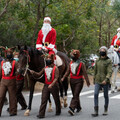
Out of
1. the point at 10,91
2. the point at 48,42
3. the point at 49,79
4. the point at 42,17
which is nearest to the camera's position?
the point at 49,79

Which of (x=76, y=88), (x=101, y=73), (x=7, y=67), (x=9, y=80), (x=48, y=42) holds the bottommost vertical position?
(x=76, y=88)

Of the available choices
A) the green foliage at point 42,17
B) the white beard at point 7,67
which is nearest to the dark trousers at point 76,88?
the white beard at point 7,67

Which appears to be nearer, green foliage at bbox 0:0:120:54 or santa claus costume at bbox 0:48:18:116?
santa claus costume at bbox 0:48:18:116

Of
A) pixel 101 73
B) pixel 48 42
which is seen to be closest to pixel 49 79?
pixel 101 73

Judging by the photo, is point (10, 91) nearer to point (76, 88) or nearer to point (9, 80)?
point (9, 80)

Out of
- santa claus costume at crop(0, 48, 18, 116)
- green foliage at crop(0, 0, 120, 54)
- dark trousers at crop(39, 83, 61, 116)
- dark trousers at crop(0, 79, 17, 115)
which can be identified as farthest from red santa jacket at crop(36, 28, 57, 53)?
green foliage at crop(0, 0, 120, 54)

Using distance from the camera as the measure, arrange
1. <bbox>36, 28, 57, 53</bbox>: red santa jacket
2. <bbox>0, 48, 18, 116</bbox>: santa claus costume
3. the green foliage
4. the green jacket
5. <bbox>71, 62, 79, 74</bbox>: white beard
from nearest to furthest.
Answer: the green jacket < <bbox>0, 48, 18, 116</bbox>: santa claus costume < <bbox>71, 62, 79, 74</bbox>: white beard < <bbox>36, 28, 57, 53</bbox>: red santa jacket < the green foliage

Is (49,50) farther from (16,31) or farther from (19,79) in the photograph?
(16,31)

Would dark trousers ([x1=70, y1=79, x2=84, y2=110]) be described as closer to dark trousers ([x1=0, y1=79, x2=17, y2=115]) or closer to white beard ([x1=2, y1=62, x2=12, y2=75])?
dark trousers ([x1=0, y1=79, x2=17, y2=115])

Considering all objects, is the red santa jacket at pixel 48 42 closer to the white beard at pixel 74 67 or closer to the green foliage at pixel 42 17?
the white beard at pixel 74 67

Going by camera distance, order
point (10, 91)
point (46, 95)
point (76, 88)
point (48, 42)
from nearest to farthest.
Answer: point (46, 95), point (10, 91), point (76, 88), point (48, 42)

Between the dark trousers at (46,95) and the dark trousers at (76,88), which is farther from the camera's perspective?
the dark trousers at (76,88)

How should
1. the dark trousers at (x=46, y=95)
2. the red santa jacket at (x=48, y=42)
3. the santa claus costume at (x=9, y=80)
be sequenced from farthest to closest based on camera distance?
the red santa jacket at (x=48, y=42)
the santa claus costume at (x=9, y=80)
the dark trousers at (x=46, y=95)

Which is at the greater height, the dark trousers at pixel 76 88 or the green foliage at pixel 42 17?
the green foliage at pixel 42 17
